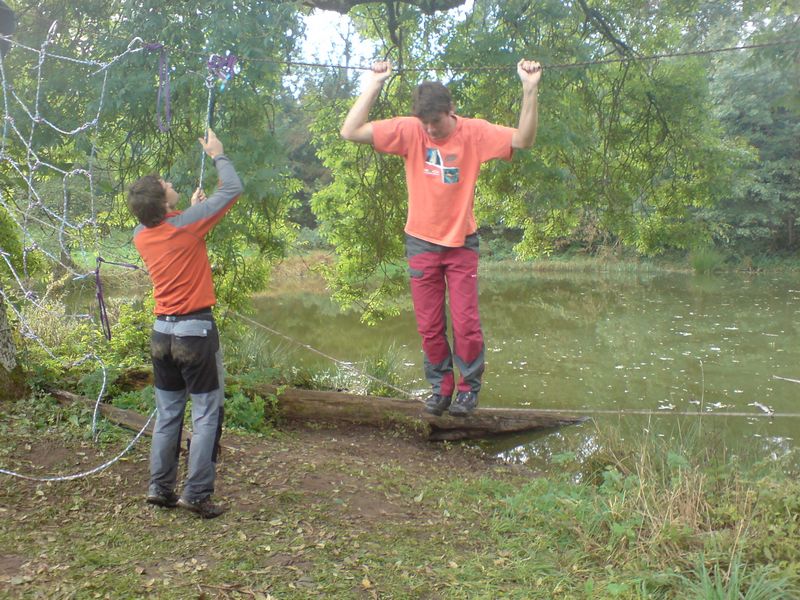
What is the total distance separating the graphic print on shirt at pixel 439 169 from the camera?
155 inches

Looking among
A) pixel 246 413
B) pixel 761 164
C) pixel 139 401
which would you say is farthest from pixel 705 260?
pixel 139 401

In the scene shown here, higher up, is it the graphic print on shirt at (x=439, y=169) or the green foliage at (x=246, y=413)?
the graphic print on shirt at (x=439, y=169)

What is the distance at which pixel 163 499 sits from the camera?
3.35m

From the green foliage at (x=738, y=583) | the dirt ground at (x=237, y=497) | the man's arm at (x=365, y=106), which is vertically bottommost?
the dirt ground at (x=237, y=497)

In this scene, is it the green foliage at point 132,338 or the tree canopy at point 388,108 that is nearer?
the tree canopy at point 388,108

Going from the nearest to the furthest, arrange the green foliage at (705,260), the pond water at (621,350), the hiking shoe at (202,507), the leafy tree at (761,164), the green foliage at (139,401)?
the hiking shoe at (202,507) → the green foliage at (139,401) → the pond water at (621,350) → the leafy tree at (761,164) → the green foliage at (705,260)

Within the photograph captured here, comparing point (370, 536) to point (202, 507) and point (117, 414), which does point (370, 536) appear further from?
point (117, 414)

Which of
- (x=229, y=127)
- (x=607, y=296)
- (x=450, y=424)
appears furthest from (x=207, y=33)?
(x=607, y=296)

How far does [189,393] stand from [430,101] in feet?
6.18

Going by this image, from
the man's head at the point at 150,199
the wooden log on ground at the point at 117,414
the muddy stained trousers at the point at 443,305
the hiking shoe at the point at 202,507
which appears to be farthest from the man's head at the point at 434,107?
the wooden log on ground at the point at 117,414

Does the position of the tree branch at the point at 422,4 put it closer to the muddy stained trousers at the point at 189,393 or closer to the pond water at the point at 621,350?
the pond water at the point at 621,350

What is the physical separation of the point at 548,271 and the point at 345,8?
60.9 feet

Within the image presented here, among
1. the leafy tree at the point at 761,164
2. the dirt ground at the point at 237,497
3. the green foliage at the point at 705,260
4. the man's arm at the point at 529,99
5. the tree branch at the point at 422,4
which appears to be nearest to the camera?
the dirt ground at the point at 237,497

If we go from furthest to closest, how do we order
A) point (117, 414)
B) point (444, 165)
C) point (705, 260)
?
point (705, 260) → point (117, 414) → point (444, 165)
